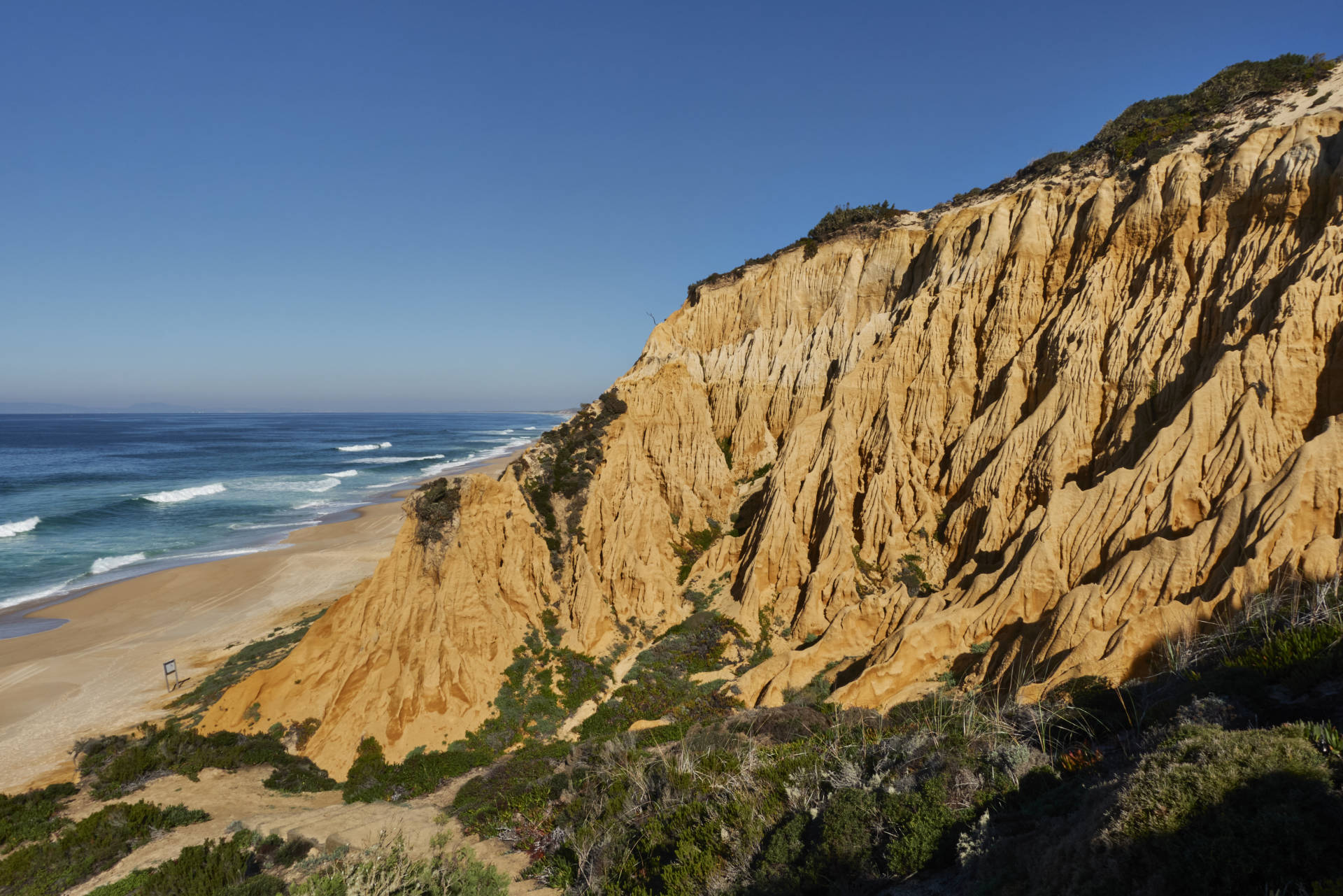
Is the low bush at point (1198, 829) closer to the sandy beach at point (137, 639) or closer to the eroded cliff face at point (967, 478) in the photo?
the eroded cliff face at point (967, 478)

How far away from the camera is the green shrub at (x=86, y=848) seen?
1092 cm

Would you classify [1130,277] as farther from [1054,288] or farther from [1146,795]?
[1146,795]

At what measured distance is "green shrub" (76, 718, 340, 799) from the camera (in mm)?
14742

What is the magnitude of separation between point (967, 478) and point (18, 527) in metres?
69.0

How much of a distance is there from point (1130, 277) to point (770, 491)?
1372cm

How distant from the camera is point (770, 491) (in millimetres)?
20797

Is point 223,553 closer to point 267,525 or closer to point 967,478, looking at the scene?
point 267,525

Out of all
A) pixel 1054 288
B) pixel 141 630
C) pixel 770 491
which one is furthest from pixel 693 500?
pixel 141 630

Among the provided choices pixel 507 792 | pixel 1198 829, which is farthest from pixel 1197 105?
pixel 507 792

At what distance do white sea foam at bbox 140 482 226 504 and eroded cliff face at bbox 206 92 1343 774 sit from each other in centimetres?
5340

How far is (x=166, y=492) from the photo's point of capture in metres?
58.9

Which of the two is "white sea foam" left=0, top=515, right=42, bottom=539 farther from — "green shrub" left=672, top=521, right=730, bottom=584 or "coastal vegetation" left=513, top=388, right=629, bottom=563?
"green shrub" left=672, top=521, right=730, bottom=584

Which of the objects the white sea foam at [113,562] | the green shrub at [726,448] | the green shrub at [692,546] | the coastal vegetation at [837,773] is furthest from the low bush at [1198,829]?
the white sea foam at [113,562]

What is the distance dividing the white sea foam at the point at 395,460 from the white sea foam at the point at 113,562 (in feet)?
161
